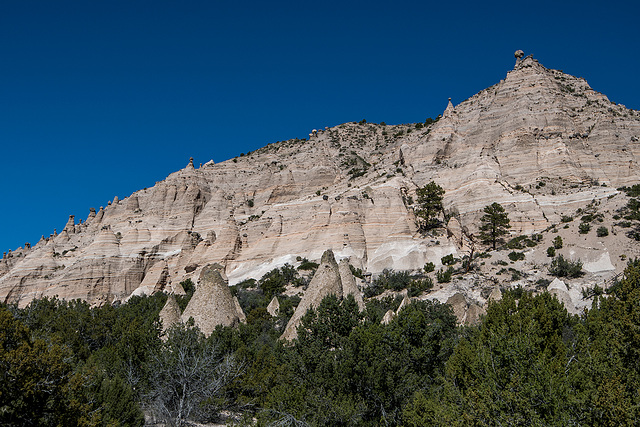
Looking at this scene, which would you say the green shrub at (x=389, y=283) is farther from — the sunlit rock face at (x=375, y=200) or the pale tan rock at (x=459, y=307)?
the pale tan rock at (x=459, y=307)

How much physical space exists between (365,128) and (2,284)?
69743 mm

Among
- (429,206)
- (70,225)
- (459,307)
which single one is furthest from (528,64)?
(70,225)

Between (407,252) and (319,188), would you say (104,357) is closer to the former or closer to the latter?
(407,252)

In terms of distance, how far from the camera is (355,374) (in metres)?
14.2

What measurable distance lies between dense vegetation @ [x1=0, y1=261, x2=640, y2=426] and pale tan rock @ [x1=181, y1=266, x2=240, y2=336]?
4.27ft

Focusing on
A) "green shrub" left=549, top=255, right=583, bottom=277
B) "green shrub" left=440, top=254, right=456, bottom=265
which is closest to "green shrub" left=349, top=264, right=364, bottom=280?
"green shrub" left=440, top=254, right=456, bottom=265

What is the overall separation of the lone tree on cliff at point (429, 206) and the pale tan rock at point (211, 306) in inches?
1379

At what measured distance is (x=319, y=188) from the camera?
7356cm

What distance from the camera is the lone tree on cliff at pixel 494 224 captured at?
Answer: 47.9 m

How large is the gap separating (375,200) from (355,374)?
44871 mm

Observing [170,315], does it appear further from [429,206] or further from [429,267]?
[429,206]

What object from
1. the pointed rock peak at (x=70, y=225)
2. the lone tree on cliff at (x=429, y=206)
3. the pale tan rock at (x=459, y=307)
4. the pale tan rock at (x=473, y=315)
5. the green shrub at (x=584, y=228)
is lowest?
the pale tan rock at (x=473, y=315)

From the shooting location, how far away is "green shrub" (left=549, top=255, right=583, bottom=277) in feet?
125

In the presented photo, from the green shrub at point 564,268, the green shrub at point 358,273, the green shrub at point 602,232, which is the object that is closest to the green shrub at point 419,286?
the green shrub at point 358,273
